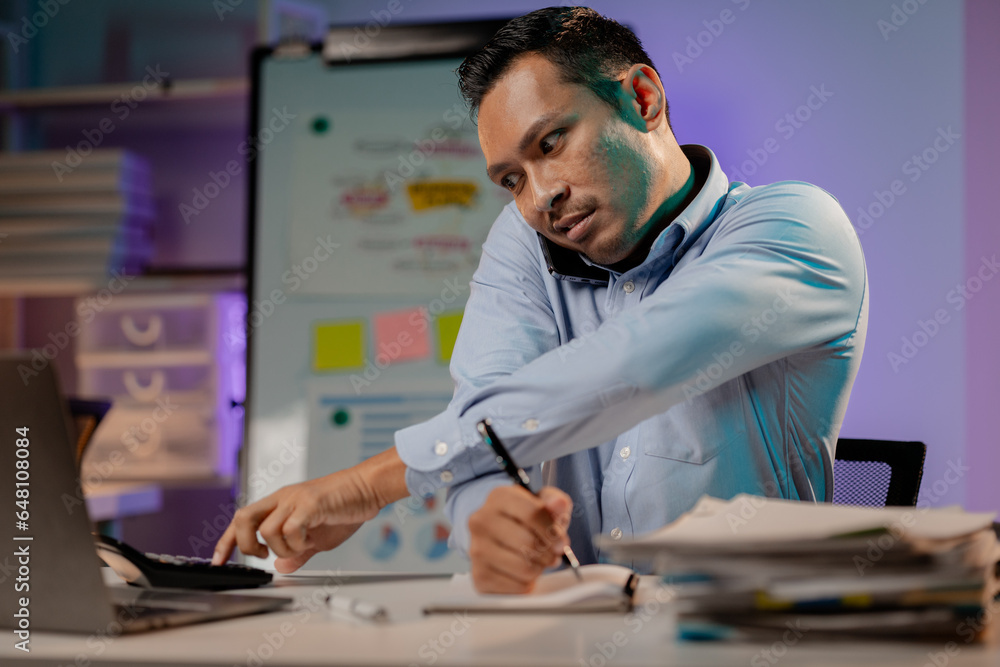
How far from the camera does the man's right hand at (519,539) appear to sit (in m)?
0.81

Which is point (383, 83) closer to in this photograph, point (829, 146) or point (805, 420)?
point (829, 146)

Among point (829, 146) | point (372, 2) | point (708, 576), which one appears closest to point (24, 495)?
point (708, 576)

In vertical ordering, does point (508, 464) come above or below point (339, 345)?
below

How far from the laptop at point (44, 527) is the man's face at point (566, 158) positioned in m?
0.70

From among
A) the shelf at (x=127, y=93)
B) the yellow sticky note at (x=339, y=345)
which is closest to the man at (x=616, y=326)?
the yellow sticky note at (x=339, y=345)

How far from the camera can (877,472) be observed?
1.30 meters

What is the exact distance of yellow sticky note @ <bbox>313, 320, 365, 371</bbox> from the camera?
2.39 metres

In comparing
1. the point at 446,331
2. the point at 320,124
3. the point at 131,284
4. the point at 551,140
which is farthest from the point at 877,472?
the point at 131,284

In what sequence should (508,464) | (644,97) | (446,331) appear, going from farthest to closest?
(446,331)
(644,97)
(508,464)

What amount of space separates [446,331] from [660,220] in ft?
3.66

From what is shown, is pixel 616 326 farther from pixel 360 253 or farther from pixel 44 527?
pixel 360 253

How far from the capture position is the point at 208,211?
287cm

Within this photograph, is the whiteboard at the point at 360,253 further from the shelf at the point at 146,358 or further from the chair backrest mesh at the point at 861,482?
the chair backrest mesh at the point at 861,482

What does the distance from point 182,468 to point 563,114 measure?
1.84m
